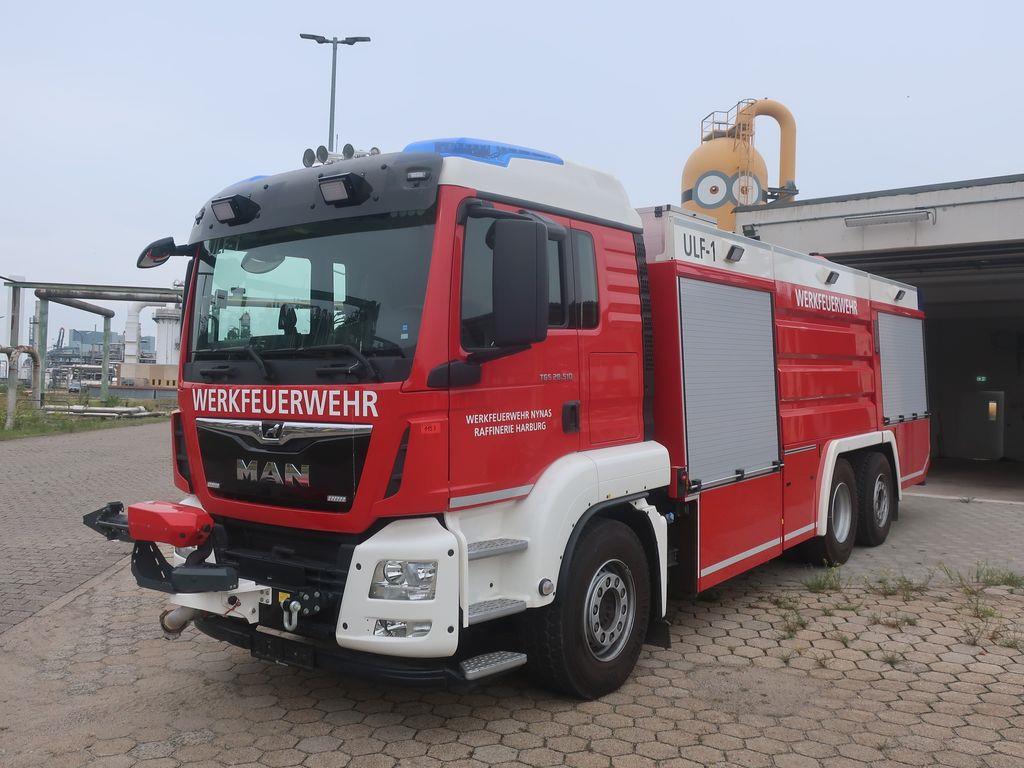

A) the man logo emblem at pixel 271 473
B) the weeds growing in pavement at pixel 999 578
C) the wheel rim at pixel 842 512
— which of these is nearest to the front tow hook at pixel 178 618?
the man logo emblem at pixel 271 473

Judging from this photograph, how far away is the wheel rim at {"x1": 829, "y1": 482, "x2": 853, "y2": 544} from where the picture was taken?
713 centimetres

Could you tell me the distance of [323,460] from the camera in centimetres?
369

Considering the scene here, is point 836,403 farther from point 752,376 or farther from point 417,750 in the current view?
point 417,750

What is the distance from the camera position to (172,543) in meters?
3.94

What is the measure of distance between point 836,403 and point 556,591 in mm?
4033

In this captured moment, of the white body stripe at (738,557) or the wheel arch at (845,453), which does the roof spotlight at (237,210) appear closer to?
the white body stripe at (738,557)

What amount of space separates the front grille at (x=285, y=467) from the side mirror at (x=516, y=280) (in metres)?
0.76

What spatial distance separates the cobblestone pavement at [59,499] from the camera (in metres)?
6.71

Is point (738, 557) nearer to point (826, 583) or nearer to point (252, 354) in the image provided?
point (826, 583)

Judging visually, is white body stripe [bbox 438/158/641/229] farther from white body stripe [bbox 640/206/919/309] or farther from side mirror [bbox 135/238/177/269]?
side mirror [bbox 135/238/177/269]

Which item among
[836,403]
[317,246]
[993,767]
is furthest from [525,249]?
[836,403]

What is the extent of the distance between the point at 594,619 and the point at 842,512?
390 centimetres


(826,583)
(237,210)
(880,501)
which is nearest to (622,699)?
(826,583)

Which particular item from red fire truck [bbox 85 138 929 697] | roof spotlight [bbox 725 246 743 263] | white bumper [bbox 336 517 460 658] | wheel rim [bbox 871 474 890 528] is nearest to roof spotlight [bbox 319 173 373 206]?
red fire truck [bbox 85 138 929 697]
